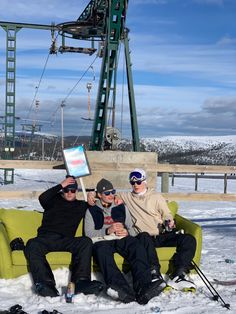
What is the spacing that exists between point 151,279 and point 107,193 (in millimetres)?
1207

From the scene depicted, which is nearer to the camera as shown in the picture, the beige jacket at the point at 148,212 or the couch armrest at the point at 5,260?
the couch armrest at the point at 5,260

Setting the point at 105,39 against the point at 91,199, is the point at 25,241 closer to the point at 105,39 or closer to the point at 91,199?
the point at 91,199

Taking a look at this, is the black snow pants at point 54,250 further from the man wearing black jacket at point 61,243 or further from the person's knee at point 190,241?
the person's knee at point 190,241

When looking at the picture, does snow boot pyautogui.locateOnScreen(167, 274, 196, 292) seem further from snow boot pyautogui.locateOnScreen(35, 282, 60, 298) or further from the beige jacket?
snow boot pyautogui.locateOnScreen(35, 282, 60, 298)

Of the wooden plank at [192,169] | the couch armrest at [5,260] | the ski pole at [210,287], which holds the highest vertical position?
the wooden plank at [192,169]

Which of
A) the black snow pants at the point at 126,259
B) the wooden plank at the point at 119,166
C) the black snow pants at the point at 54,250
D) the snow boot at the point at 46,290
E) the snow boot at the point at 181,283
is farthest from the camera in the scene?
the wooden plank at the point at 119,166

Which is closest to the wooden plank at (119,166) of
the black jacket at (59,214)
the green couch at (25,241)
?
the green couch at (25,241)

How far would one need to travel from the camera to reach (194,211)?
1197cm

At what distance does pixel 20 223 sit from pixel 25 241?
0.75 ft

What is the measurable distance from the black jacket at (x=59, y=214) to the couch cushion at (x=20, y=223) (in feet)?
0.86

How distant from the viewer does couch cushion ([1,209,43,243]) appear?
19.9 ft

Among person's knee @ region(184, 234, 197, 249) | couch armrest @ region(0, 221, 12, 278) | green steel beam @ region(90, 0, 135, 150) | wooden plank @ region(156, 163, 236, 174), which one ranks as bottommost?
couch armrest @ region(0, 221, 12, 278)

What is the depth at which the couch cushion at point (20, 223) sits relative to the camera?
6.07 meters

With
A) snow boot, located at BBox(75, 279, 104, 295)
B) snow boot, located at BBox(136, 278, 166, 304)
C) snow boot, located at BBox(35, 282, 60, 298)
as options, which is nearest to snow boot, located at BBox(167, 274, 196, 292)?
snow boot, located at BBox(136, 278, 166, 304)
